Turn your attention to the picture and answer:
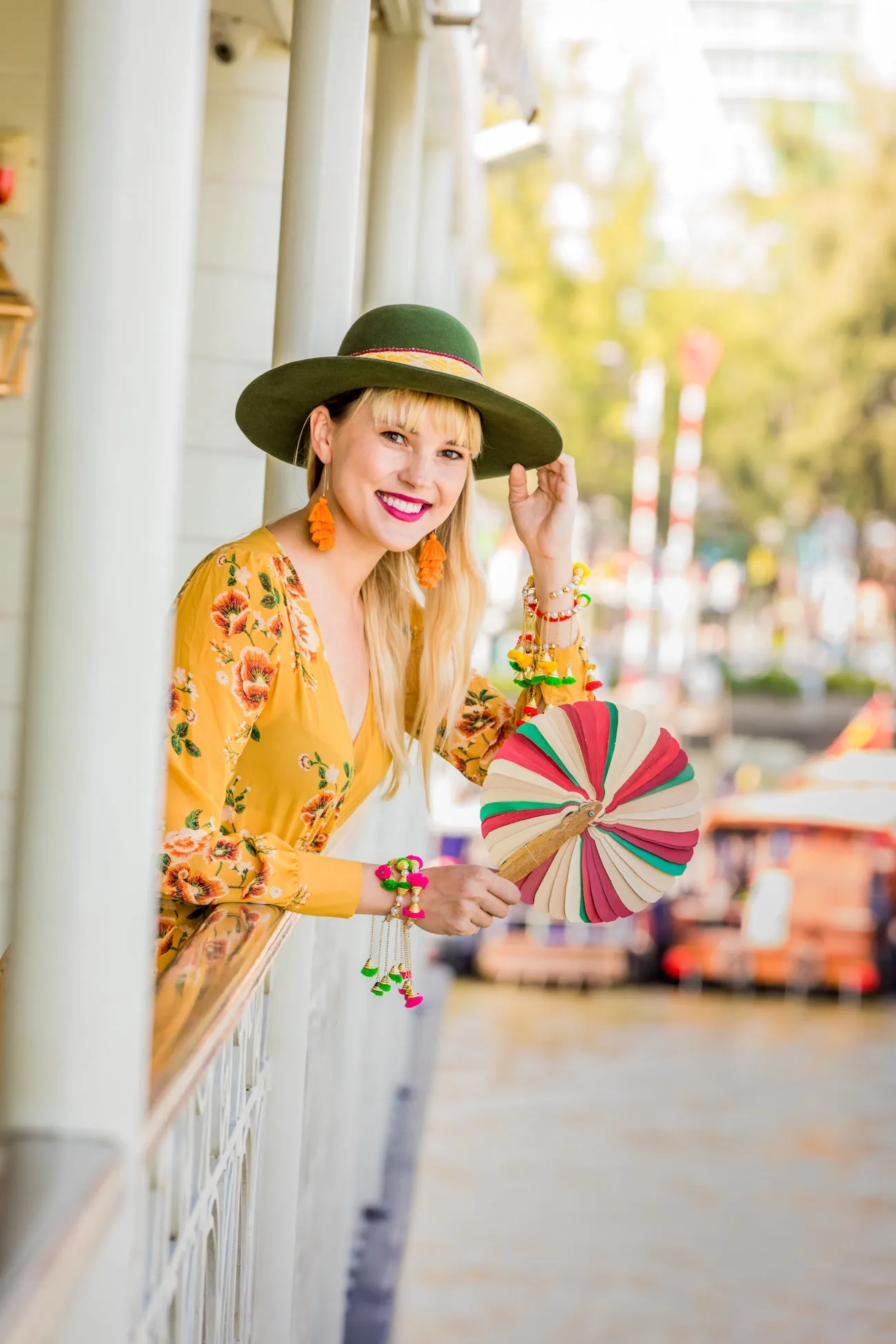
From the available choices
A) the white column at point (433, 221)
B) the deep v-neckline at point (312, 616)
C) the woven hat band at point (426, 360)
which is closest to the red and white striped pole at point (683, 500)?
the white column at point (433, 221)

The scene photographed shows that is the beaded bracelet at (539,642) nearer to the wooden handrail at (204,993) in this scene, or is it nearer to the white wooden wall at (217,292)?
the wooden handrail at (204,993)

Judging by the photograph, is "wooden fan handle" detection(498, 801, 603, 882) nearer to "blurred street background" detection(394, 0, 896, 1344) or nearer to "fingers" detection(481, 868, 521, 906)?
"fingers" detection(481, 868, 521, 906)

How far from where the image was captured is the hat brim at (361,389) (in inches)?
87.3

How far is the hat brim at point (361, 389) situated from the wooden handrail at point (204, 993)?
78cm

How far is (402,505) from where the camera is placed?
229cm

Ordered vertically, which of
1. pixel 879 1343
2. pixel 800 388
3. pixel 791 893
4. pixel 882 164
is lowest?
pixel 879 1343

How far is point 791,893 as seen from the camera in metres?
10.1

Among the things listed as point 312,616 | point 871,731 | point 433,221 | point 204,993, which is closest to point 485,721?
point 312,616

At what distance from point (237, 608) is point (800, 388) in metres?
21.0

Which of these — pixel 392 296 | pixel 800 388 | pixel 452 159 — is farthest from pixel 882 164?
pixel 392 296

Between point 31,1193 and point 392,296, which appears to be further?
point 392,296

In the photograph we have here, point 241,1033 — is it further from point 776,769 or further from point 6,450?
point 776,769

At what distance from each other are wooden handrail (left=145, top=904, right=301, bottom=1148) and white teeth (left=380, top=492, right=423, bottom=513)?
0.64 meters

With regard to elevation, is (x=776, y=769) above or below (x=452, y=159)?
below
